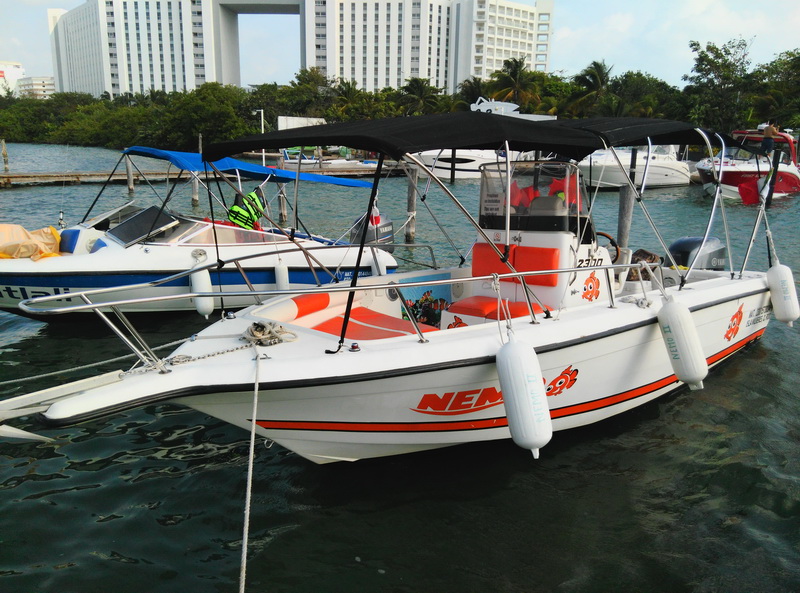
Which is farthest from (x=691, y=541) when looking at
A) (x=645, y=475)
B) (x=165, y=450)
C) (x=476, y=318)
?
(x=165, y=450)

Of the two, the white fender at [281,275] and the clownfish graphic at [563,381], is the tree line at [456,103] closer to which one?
the white fender at [281,275]

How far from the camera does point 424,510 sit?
4430 millimetres

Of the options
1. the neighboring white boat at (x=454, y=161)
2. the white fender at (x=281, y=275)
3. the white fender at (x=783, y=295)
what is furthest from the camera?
the white fender at (x=281, y=275)

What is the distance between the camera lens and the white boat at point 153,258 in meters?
8.45

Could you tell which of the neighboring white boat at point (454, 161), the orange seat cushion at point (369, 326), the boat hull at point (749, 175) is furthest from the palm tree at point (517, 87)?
the orange seat cushion at point (369, 326)

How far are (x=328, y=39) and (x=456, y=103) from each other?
6629 cm

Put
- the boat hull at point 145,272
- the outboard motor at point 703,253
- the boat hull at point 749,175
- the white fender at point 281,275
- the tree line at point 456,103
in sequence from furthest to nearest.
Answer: the tree line at point 456,103, the boat hull at point 749,175, the white fender at point 281,275, the boat hull at point 145,272, the outboard motor at point 703,253

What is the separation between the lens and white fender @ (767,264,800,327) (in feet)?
23.0

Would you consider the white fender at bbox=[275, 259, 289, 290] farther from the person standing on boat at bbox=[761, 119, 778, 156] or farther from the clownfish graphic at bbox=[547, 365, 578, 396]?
the person standing on boat at bbox=[761, 119, 778, 156]

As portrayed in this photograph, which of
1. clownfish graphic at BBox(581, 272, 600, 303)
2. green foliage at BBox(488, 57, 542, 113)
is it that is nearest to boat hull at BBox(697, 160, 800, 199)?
clownfish graphic at BBox(581, 272, 600, 303)

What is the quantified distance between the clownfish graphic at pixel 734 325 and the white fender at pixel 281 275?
598cm

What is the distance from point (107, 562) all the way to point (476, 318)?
3.28 m

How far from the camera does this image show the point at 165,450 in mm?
5297

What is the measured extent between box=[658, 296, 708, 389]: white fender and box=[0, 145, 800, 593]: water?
0.78 meters
